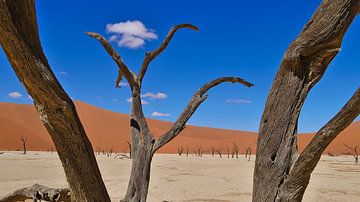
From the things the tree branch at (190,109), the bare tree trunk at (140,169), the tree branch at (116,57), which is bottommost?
the bare tree trunk at (140,169)

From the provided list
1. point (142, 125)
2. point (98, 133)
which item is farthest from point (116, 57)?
point (98, 133)

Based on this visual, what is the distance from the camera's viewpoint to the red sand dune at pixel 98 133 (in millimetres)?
61531

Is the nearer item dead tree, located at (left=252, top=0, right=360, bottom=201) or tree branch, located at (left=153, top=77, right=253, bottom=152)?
dead tree, located at (left=252, top=0, right=360, bottom=201)

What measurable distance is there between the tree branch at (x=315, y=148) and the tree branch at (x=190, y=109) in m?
3.19

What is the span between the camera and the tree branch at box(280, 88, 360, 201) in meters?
2.36

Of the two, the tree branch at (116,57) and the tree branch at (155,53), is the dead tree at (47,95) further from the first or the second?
the tree branch at (155,53)

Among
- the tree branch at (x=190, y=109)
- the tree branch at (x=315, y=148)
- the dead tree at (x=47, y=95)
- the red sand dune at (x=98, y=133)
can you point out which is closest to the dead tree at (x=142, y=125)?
the tree branch at (x=190, y=109)

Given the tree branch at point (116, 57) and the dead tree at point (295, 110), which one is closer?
the dead tree at point (295, 110)

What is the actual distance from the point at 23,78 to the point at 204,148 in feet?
247

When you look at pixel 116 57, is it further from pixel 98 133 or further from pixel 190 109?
pixel 98 133

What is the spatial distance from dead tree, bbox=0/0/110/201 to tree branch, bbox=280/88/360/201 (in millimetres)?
1276

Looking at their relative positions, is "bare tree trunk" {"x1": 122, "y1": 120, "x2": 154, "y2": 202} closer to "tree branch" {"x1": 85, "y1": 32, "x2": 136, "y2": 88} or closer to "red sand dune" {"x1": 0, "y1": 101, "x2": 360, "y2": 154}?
"tree branch" {"x1": 85, "y1": 32, "x2": 136, "y2": 88}

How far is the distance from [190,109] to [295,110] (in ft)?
10.4

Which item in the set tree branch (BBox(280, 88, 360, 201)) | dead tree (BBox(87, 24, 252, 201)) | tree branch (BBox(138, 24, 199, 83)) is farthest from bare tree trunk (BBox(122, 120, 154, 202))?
tree branch (BBox(280, 88, 360, 201))
